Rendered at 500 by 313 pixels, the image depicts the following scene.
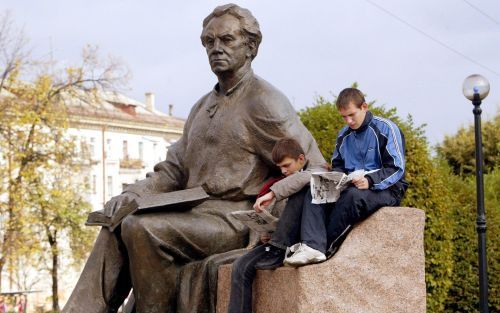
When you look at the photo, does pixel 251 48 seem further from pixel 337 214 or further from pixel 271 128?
pixel 337 214

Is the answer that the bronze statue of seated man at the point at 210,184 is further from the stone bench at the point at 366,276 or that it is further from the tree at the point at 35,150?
the tree at the point at 35,150

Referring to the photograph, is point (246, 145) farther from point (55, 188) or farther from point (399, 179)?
point (55, 188)

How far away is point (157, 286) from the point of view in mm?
6215

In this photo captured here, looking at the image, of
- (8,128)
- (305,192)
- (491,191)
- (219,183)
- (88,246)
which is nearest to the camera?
(305,192)

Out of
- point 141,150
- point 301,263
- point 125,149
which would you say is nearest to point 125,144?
point 125,149

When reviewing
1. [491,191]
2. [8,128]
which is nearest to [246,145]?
[491,191]

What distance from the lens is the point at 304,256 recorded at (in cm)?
536

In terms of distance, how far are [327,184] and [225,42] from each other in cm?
164

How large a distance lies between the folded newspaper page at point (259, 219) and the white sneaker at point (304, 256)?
0.36 meters

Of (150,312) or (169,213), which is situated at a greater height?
(169,213)

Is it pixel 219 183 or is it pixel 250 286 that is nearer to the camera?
pixel 250 286

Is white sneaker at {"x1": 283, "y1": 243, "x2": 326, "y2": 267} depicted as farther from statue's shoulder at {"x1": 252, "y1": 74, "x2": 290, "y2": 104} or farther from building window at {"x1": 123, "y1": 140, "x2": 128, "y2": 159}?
building window at {"x1": 123, "y1": 140, "x2": 128, "y2": 159}

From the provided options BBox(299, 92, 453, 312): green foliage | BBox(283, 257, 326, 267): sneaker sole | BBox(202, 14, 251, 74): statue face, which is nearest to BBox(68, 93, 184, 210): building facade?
BBox(299, 92, 453, 312): green foliage

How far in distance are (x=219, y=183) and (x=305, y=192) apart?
3.89 ft
